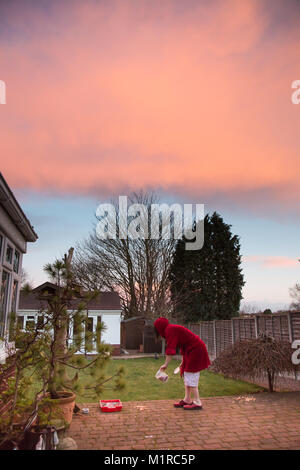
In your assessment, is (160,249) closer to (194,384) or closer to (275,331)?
(275,331)

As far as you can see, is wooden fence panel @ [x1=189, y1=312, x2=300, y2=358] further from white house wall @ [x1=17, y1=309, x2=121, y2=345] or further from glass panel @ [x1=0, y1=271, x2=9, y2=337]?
glass panel @ [x1=0, y1=271, x2=9, y2=337]

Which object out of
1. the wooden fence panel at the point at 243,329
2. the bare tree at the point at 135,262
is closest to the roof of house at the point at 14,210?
the wooden fence panel at the point at 243,329

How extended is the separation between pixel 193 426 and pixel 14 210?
4631 mm

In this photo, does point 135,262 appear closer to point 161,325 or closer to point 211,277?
point 211,277

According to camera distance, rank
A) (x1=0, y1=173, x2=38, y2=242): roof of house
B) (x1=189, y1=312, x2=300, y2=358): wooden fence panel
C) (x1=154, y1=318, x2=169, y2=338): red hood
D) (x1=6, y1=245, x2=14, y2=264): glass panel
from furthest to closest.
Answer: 1. (x1=189, y1=312, x2=300, y2=358): wooden fence panel
2. (x1=6, y1=245, x2=14, y2=264): glass panel
3. (x1=154, y1=318, x2=169, y2=338): red hood
4. (x1=0, y1=173, x2=38, y2=242): roof of house

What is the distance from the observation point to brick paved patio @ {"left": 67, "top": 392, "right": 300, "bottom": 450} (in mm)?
3754

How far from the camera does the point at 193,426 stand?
14.4 ft

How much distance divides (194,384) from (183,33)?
6003 millimetres

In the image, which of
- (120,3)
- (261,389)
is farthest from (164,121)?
(261,389)

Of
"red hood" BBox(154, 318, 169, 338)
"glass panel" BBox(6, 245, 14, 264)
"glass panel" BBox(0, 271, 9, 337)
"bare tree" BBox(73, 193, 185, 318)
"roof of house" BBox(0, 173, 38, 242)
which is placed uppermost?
"bare tree" BBox(73, 193, 185, 318)

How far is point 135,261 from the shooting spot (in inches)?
901

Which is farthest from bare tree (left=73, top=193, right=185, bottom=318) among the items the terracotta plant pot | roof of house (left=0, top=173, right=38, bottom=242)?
the terracotta plant pot

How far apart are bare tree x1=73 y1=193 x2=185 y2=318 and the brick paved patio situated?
16.4 metres
